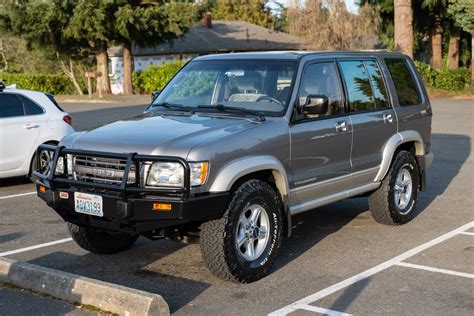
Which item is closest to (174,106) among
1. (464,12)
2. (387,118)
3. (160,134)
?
(160,134)

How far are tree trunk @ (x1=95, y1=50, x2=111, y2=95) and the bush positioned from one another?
72.1 inches

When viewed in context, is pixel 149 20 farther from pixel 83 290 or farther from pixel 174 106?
pixel 83 290

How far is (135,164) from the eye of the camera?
18.5 feet

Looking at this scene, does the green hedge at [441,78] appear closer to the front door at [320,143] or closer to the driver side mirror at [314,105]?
the front door at [320,143]

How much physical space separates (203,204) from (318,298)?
1187mm

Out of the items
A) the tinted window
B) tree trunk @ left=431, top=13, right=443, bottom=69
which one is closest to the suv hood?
the tinted window

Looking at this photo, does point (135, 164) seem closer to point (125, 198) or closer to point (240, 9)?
point (125, 198)

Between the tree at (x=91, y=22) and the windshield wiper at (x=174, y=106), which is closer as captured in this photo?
the windshield wiper at (x=174, y=106)

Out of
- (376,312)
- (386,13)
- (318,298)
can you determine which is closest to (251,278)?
(318,298)

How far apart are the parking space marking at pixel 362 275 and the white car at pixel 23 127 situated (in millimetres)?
6435

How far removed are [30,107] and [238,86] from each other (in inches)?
216

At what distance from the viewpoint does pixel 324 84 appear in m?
7.17

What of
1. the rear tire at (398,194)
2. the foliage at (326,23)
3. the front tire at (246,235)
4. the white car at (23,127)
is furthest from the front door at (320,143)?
the foliage at (326,23)

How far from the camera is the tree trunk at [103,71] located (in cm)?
4103
